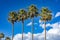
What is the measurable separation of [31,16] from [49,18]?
969 cm

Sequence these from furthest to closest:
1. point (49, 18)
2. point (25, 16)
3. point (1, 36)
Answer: point (1, 36)
point (25, 16)
point (49, 18)

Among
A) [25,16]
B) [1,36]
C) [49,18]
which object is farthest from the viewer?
[1,36]

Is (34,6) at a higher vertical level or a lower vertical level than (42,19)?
higher

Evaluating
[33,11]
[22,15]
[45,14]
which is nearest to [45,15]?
[45,14]

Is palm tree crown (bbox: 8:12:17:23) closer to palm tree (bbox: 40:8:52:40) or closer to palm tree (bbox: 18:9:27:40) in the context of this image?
palm tree (bbox: 18:9:27:40)

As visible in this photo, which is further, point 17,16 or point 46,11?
point 17,16

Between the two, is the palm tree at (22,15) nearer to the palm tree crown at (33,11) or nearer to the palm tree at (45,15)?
the palm tree crown at (33,11)

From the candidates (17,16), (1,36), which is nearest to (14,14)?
(17,16)

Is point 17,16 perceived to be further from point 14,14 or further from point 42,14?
point 42,14

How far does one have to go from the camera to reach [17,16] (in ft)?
352

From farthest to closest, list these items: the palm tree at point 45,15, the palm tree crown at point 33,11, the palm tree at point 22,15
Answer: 1. the palm tree at point 22,15
2. the palm tree crown at point 33,11
3. the palm tree at point 45,15

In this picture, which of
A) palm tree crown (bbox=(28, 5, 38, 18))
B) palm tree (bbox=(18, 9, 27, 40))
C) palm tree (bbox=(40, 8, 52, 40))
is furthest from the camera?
palm tree (bbox=(18, 9, 27, 40))

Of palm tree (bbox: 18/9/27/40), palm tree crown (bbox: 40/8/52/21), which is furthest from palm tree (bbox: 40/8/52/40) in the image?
palm tree (bbox: 18/9/27/40)

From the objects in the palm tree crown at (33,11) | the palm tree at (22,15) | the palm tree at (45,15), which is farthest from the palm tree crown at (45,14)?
the palm tree at (22,15)
